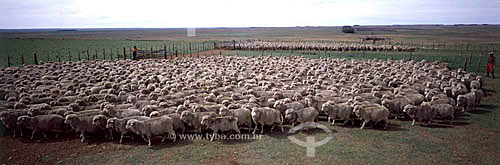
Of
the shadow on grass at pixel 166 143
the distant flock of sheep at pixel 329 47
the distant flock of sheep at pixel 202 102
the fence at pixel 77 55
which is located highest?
the distant flock of sheep at pixel 329 47

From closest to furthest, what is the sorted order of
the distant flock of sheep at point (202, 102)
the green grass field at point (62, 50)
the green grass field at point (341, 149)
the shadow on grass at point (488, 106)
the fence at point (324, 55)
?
the green grass field at point (341, 149) → the distant flock of sheep at point (202, 102) → the shadow on grass at point (488, 106) → the fence at point (324, 55) → the green grass field at point (62, 50)

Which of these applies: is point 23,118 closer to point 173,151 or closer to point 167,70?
point 173,151

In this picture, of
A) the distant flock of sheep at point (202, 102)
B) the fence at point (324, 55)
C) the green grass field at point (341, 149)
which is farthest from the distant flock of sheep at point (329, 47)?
the green grass field at point (341, 149)

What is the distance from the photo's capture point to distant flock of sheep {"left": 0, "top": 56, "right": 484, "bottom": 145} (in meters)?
11.0

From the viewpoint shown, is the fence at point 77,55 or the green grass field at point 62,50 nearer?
the fence at point 77,55

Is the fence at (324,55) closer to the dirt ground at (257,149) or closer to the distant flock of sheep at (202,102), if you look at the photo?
the distant flock of sheep at (202,102)

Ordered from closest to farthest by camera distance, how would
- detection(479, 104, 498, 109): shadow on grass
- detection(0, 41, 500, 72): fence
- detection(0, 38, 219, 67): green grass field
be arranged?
detection(479, 104, 498, 109): shadow on grass < detection(0, 41, 500, 72): fence < detection(0, 38, 219, 67): green grass field

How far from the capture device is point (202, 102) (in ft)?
45.9

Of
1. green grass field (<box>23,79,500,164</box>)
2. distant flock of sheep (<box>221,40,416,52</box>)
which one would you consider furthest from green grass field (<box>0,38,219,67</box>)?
green grass field (<box>23,79,500,164</box>)

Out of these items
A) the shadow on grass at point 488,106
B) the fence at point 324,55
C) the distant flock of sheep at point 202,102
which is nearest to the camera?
the distant flock of sheep at point 202,102

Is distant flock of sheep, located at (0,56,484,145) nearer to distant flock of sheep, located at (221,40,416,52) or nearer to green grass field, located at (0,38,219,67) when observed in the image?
green grass field, located at (0,38,219,67)

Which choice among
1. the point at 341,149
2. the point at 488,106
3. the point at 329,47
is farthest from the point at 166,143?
the point at 329,47

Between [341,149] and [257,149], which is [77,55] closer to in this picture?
[257,149]

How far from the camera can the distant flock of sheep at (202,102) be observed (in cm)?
1096
